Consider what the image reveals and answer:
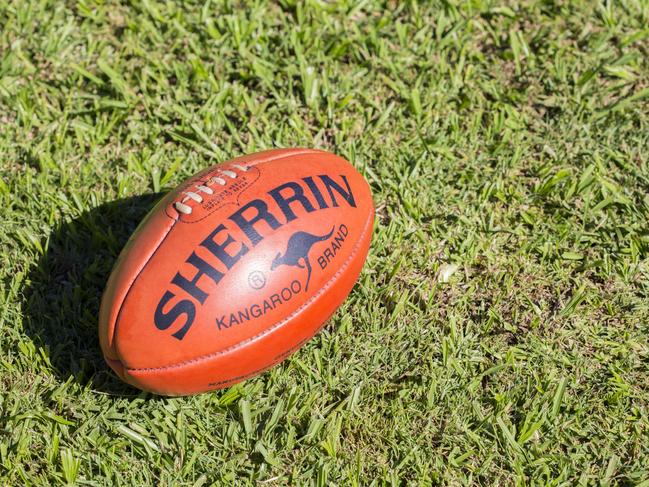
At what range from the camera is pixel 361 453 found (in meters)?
3.08

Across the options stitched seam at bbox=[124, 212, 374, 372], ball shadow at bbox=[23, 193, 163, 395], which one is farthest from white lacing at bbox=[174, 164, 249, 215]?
ball shadow at bbox=[23, 193, 163, 395]

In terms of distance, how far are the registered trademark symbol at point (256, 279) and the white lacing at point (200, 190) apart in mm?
344

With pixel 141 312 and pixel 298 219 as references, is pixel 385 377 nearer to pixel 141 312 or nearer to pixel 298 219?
pixel 298 219

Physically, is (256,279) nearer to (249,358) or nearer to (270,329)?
(270,329)

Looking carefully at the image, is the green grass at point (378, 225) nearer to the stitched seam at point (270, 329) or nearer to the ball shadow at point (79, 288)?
the ball shadow at point (79, 288)

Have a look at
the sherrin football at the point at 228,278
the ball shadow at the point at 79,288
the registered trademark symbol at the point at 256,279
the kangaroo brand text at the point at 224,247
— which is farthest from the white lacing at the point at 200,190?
the ball shadow at the point at 79,288

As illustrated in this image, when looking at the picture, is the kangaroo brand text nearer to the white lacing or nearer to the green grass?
the white lacing

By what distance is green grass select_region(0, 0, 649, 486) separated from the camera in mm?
3090

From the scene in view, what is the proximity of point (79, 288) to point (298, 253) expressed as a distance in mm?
1105

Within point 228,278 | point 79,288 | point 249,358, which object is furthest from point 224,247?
point 79,288

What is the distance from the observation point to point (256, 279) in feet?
9.28

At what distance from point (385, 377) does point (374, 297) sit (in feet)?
1.21

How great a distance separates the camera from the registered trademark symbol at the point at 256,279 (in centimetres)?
282

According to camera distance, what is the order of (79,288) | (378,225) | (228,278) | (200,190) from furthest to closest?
(378,225)
(79,288)
(200,190)
(228,278)
